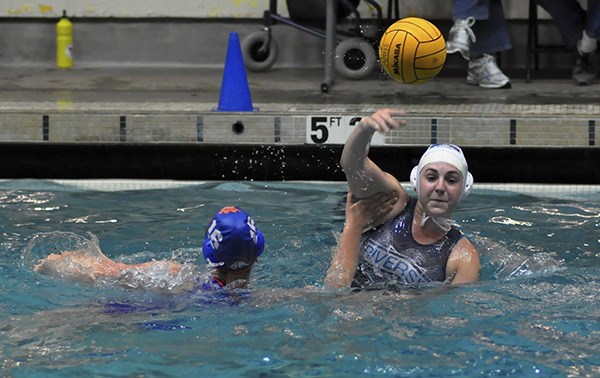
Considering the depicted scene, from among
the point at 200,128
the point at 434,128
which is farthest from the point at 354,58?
the point at 200,128

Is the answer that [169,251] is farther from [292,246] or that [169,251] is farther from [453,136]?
[453,136]

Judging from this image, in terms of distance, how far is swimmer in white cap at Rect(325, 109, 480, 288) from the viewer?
4.61 m

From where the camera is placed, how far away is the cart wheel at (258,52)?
884 cm

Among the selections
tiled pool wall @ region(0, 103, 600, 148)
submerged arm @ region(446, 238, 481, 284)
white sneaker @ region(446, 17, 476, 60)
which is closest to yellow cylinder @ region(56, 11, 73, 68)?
tiled pool wall @ region(0, 103, 600, 148)

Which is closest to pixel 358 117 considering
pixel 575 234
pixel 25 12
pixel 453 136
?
pixel 453 136

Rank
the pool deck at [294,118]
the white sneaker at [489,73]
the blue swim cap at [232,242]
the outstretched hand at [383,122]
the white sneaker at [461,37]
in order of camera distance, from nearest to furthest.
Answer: the outstretched hand at [383,122], the blue swim cap at [232,242], the pool deck at [294,118], the white sneaker at [461,37], the white sneaker at [489,73]

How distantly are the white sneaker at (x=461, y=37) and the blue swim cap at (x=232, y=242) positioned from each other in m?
3.62

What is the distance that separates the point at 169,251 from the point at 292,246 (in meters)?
0.58

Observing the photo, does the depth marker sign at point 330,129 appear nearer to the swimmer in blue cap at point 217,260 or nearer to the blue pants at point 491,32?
the blue pants at point 491,32

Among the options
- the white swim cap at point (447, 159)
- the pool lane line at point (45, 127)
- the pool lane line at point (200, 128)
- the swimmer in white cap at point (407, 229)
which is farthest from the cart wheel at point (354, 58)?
the white swim cap at point (447, 159)

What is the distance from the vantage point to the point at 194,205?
6.72m

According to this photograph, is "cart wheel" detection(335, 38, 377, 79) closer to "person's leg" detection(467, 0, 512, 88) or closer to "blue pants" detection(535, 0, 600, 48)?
"person's leg" detection(467, 0, 512, 88)

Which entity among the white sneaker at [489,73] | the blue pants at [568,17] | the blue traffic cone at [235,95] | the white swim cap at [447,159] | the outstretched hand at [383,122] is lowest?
the white swim cap at [447,159]

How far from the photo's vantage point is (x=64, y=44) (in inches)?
365
